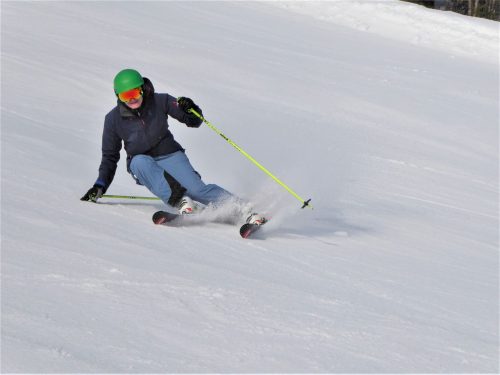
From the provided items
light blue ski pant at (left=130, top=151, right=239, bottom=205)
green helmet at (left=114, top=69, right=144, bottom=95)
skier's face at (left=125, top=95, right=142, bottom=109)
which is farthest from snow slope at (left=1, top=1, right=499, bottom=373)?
green helmet at (left=114, top=69, right=144, bottom=95)

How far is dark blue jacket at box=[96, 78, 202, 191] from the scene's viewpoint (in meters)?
5.90

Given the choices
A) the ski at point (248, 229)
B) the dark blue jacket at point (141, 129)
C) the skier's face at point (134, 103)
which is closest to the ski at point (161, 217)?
the ski at point (248, 229)

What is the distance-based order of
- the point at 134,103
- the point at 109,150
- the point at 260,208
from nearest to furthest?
the point at 134,103
the point at 109,150
the point at 260,208

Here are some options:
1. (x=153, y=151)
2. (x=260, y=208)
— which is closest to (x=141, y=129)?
(x=153, y=151)

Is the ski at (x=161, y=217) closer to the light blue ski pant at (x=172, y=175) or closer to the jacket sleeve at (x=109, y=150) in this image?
the light blue ski pant at (x=172, y=175)

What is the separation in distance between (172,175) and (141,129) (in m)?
0.39

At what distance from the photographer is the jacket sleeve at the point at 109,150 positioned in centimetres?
598

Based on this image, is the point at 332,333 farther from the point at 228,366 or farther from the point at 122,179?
the point at 122,179

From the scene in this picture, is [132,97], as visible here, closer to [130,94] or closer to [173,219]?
[130,94]

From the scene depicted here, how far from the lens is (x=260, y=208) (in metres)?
6.31

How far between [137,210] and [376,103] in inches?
292

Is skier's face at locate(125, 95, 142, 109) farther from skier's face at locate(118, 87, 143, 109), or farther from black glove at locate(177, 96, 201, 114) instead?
black glove at locate(177, 96, 201, 114)

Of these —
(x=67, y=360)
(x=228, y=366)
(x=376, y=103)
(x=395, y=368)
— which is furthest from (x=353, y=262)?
(x=376, y=103)

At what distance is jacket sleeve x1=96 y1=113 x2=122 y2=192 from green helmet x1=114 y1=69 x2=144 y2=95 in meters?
0.37
